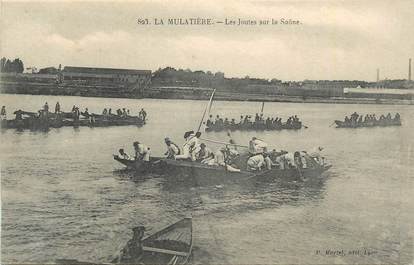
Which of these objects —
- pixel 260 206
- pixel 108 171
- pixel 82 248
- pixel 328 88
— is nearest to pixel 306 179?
pixel 260 206

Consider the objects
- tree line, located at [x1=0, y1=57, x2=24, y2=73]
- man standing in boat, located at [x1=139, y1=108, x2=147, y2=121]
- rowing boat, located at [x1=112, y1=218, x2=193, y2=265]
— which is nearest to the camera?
rowing boat, located at [x1=112, y1=218, x2=193, y2=265]

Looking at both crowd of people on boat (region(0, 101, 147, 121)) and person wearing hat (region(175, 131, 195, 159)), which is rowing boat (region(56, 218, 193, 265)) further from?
crowd of people on boat (region(0, 101, 147, 121))

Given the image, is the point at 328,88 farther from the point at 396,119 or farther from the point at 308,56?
the point at 396,119

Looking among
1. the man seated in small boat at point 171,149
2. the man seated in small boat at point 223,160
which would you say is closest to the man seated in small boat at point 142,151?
the man seated in small boat at point 171,149

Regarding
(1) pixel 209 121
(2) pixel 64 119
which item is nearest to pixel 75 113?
(2) pixel 64 119

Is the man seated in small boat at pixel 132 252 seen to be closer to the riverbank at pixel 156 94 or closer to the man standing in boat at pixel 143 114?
the man standing in boat at pixel 143 114

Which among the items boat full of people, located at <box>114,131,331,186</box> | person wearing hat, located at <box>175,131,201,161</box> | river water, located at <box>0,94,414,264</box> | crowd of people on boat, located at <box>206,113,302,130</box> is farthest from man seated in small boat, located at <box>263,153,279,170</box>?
person wearing hat, located at <box>175,131,201,161</box>
